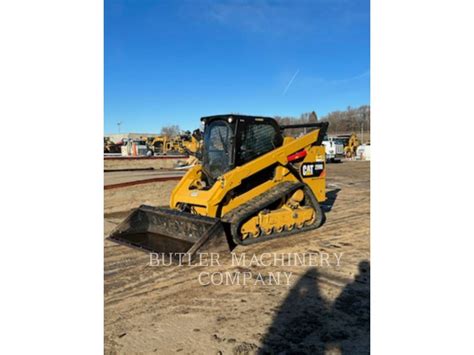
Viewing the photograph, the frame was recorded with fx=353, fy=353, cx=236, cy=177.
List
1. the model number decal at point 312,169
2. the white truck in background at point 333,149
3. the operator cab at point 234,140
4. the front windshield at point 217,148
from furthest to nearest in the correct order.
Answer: the white truck in background at point 333,149 → the model number decal at point 312,169 → the front windshield at point 217,148 → the operator cab at point 234,140

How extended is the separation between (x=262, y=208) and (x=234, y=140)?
4.19 ft

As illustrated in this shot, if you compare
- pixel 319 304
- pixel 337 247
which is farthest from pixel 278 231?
pixel 319 304

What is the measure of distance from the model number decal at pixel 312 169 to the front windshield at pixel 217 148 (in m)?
1.77

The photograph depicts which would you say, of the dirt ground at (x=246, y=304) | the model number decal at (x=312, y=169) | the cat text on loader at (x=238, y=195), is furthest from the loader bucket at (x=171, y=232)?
the model number decal at (x=312, y=169)

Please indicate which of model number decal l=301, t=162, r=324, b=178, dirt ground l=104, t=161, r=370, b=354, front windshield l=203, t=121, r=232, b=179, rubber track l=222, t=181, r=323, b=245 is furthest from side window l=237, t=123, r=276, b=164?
dirt ground l=104, t=161, r=370, b=354

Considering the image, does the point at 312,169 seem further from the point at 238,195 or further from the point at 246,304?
the point at 246,304

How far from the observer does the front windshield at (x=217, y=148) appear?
6.27m

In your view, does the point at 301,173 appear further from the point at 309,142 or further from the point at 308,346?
the point at 308,346

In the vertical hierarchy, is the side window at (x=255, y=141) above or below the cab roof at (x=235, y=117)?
below

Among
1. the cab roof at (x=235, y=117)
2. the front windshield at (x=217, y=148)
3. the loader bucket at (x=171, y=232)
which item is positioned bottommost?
the loader bucket at (x=171, y=232)

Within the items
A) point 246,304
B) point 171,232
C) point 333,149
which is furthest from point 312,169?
point 333,149

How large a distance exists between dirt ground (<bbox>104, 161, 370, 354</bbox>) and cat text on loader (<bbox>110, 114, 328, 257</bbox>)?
0.35m

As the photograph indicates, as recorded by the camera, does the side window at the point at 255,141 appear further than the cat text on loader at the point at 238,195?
Yes

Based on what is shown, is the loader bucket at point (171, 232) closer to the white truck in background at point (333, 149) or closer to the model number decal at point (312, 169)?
the model number decal at point (312, 169)
